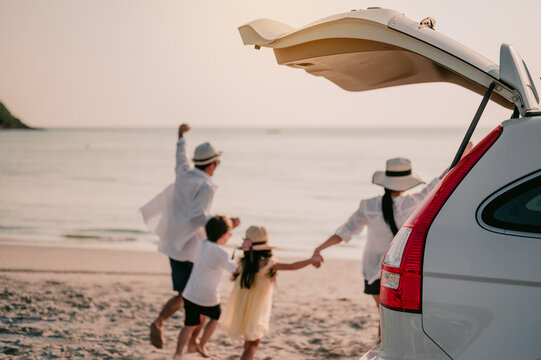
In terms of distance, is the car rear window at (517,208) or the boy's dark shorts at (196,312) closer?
the car rear window at (517,208)

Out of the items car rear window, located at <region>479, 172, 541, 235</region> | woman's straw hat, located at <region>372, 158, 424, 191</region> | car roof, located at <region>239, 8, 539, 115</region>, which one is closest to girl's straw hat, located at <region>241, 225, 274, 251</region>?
woman's straw hat, located at <region>372, 158, 424, 191</region>

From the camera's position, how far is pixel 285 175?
44688mm

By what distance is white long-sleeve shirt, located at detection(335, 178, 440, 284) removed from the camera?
514 cm

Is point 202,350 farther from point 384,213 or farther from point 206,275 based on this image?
point 384,213

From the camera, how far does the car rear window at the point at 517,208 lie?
235cm

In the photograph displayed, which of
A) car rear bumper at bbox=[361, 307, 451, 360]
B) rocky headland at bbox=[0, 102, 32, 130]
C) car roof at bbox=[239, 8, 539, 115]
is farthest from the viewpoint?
rocky headland at bbox=[0, 102, 32, 130]

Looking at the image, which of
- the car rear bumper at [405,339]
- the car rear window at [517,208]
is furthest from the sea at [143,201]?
the car rear window at [517,208]

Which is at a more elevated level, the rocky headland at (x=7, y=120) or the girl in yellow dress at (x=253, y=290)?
the rocky headland at (x=7, y=120)

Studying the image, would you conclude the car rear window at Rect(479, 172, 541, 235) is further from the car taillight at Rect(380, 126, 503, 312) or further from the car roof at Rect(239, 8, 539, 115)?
the car roof at Rect(239, 8, 539, 115)

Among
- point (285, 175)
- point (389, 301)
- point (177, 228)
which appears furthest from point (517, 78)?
point (285, 175)

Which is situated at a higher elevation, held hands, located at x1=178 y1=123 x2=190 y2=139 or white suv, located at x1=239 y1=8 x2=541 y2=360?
held hands, located at x1=178 y1=123 x2=190 y2=139

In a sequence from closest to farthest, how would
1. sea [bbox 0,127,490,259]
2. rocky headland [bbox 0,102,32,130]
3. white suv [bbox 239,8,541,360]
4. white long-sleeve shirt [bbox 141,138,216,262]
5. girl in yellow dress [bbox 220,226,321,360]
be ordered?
1. white suv [bbox 239,8,541,360]
2. girl in yellow dress [bbox 220,226,321,360]
3. white long-sleeve shirt [bbox 141,138,216,262]
4. sea [bbox 0,127,490,259]
5. rocky headland [bbox 0,102,32,130]

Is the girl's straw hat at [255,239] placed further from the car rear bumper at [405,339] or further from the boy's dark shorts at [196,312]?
the car rear bumper at [405,339]

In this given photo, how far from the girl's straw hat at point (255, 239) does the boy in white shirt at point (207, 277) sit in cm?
25
